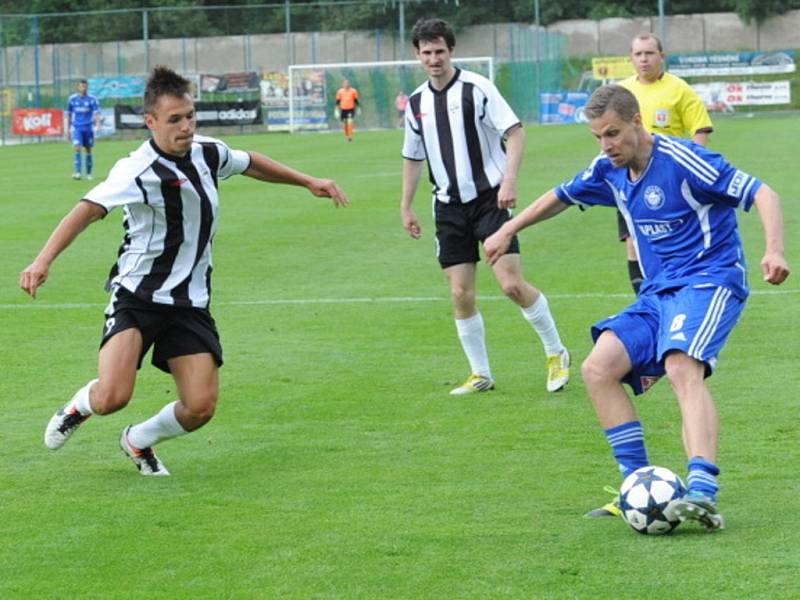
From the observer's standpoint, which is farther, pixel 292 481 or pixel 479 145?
pixel 479 145

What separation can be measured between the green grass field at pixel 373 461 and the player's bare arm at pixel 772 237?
2.99 feet

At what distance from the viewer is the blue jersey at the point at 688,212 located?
6230 millimetres

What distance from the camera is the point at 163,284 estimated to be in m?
7.38

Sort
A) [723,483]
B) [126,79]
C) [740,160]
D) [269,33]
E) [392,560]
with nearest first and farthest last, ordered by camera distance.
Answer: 1. [392,560]
2. [723,483]
3. [740,160]
4. [126,79]
5. [269,33]

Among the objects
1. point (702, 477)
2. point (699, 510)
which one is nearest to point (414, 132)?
point (702, 477)

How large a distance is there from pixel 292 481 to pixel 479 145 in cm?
314

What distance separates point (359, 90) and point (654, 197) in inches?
2084

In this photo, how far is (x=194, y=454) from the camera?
7.86m

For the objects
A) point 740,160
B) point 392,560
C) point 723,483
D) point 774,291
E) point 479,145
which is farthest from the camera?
point 740,160

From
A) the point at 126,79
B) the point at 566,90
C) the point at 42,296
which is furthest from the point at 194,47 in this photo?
the point at 42,296

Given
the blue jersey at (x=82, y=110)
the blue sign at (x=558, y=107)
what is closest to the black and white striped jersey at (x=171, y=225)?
the blue jersey at (x=82, y=110)

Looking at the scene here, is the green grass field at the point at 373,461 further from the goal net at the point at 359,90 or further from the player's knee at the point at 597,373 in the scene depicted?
the goal net at the point at 359,90

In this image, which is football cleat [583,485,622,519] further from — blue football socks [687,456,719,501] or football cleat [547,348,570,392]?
football cleat [547,348,570,392]

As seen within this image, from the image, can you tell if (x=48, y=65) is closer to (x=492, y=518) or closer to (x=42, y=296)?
(x=42, y=296)
